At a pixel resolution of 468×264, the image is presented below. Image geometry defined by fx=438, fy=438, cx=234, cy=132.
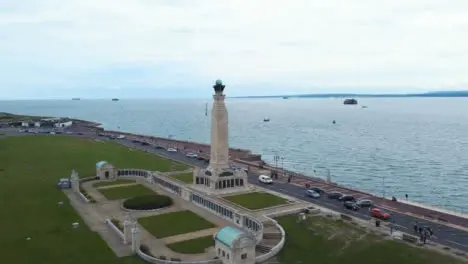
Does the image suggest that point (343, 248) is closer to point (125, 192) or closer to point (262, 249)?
point (262, 249)

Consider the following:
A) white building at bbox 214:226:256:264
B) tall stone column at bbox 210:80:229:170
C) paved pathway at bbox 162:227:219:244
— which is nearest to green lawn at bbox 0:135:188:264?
paved pathway at bbox 162:227:219:244

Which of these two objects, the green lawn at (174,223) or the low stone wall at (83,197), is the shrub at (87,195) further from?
the green lawn at (174,223)

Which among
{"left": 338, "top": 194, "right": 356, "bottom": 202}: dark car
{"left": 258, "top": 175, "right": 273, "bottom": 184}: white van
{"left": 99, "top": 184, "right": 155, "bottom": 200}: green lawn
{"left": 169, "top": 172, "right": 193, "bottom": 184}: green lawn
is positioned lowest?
{"left": 99, "top": 184, "right": 155, "bottom": 200}: green lawn

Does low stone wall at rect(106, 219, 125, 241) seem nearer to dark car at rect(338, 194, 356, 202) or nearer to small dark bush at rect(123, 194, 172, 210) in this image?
small dark bush at rect(123, 194, 172, 210)

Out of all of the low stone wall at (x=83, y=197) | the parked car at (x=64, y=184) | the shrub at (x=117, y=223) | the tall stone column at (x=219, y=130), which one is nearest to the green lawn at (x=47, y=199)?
the parked car at (x=64, y=184)

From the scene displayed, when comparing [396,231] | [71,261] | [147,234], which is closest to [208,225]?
[147,234]

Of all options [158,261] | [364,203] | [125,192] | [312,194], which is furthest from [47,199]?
[364,203]
